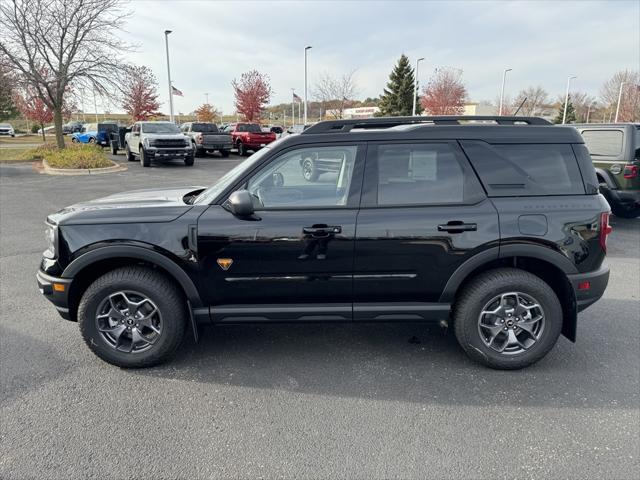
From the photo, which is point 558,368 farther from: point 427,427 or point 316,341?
point 316,341

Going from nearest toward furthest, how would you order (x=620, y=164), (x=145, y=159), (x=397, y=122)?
(x=397, y=122) → (x=620, y=164) → (x=145, y=159)

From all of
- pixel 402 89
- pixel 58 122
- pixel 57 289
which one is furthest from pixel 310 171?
pixel 402 89

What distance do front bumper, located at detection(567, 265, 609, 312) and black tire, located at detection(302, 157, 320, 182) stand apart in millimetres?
2080

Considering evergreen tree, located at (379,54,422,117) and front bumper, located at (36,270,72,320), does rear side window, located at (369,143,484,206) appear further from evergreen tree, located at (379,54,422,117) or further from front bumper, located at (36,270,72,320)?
evergreen tree, located at (379,54,422,117)

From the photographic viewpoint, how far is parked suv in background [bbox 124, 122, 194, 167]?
18.1m

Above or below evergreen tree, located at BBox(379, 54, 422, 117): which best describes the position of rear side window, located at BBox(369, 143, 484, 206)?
below

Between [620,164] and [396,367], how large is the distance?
6.86 metres

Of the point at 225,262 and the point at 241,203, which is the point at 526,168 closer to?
the point at 241,203

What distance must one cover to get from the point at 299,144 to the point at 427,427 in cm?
216

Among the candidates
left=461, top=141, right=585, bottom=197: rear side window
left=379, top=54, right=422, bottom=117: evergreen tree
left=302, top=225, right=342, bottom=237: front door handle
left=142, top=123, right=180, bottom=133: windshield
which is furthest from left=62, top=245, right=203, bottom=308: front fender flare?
left=379, top=54, right=422, bottom=117: evergreen tree

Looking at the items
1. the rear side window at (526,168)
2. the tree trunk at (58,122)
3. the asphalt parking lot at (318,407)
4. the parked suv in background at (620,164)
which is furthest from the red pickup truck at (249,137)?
the rear side window at (526,168)

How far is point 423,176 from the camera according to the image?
321cm

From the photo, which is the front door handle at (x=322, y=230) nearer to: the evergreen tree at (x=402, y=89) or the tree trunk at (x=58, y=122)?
the tree trunk at (x=58, y=122)

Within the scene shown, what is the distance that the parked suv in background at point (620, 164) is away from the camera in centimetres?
754
